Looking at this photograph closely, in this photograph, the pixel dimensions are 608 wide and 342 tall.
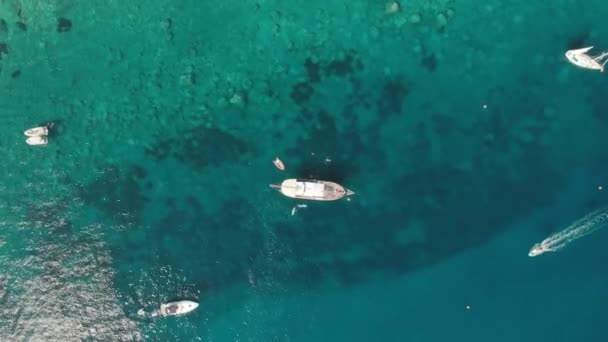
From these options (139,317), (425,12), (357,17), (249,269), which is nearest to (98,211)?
(139,317)

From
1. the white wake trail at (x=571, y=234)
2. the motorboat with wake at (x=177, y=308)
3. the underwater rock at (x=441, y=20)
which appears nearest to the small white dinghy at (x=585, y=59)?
the underwater rock at (x=441, y=20)

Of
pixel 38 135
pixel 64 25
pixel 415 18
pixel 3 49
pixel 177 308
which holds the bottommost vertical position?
pixel 177 308

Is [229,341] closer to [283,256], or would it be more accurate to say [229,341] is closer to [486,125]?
[283,256]

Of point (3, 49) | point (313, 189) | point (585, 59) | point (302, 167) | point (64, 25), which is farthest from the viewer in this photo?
point (3, 49)

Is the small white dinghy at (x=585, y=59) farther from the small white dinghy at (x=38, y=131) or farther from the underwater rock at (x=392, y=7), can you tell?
the small white dinghy at (x=38, y=131)

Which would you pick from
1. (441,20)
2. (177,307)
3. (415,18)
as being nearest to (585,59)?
(441,20)

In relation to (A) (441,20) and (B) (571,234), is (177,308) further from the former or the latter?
(B) (571,234)
